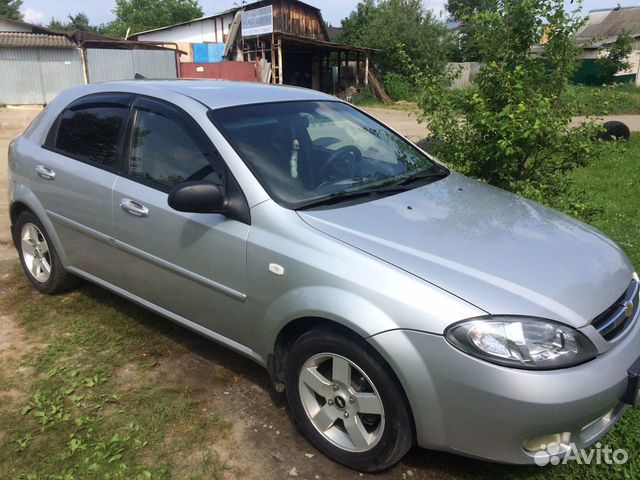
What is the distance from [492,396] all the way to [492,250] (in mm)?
707

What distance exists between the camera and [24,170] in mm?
4094

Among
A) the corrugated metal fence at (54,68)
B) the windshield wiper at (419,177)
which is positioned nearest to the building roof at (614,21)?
the corrugated metal fence at (54,68)

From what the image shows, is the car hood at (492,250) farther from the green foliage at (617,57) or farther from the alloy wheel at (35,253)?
the green foliage at (617,57)

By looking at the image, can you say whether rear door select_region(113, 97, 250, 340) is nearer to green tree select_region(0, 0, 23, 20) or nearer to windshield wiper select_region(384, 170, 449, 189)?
windshield wiper select_region(384, 170, 449, 189)

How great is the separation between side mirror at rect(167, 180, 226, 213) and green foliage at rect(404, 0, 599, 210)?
272cm

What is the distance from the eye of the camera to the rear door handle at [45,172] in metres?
3.82

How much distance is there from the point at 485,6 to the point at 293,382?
4.22 m

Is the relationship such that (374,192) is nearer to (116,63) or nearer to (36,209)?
(36,209)

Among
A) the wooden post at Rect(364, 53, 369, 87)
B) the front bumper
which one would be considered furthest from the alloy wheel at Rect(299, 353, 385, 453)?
the wooden post at Rect(364, 53, 369, 87)

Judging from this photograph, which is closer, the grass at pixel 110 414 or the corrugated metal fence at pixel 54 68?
the grass at pixel 110 414

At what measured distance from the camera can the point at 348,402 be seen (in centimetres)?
250

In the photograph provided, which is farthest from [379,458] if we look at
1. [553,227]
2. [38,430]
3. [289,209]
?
[38,430]

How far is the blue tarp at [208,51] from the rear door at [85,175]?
26.6 meters

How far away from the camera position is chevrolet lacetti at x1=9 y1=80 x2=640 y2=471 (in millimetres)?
2152
